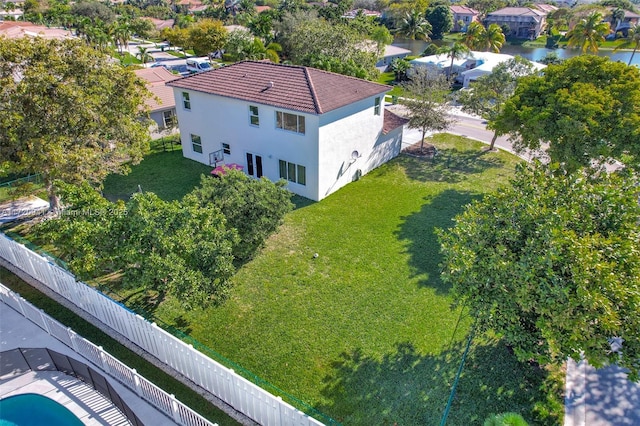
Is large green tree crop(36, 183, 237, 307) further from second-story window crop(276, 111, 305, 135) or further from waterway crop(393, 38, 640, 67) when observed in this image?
waterway crop(393, 38, 640, 67)

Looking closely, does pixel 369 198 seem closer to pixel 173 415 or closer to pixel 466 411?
pixel 466 411

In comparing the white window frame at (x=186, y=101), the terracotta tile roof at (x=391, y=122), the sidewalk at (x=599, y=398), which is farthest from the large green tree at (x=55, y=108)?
the sidewalk at (x=599, y=398)

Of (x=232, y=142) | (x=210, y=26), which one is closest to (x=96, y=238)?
(x=232, y=142)

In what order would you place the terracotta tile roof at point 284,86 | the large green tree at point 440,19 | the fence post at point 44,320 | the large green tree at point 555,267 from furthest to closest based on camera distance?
the large green tree at point 440,19, the terracotta tile roof at point 284,86, the fence post at point 44,320, the large green tree at point 555,267

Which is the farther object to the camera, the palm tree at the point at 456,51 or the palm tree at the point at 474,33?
the palm tree at the point at 474,33

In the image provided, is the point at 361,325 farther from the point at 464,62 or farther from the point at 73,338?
the point at 464,62

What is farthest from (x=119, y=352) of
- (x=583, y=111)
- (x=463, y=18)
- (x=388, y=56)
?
(x=463, y=18)

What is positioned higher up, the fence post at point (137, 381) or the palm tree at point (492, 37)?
the palm tree at point (492, 37)

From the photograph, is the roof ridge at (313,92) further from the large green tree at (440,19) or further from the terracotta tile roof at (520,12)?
the terracotta tile roof at (520,12)
